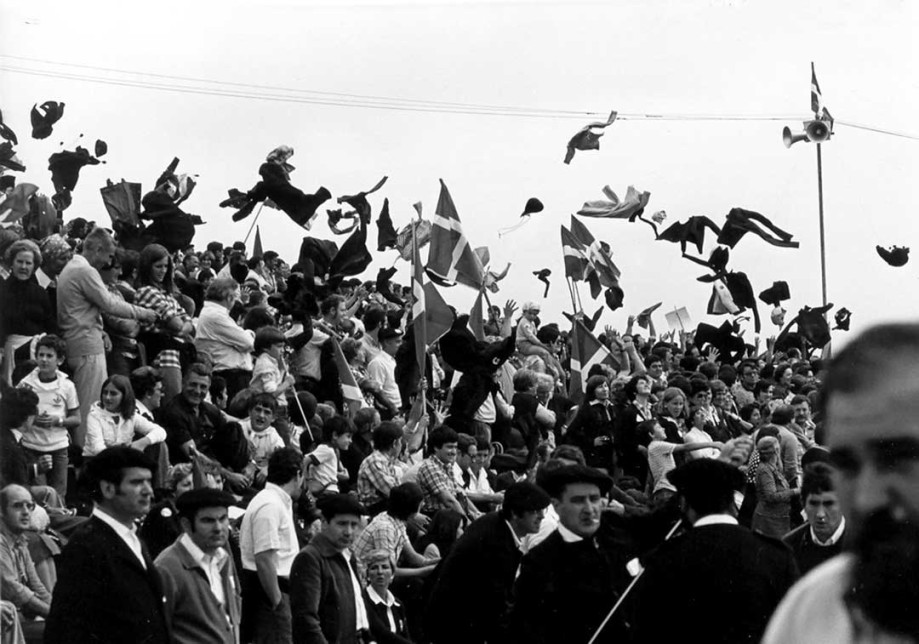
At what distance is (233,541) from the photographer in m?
9.21

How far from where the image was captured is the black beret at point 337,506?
8.00m

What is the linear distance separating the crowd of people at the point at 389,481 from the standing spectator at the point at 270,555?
0.05 ft

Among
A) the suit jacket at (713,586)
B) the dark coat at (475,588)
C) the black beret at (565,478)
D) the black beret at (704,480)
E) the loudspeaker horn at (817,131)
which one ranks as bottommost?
the dark coat at (475,588)

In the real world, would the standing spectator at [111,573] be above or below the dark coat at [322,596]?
above

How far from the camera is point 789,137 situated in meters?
5.86

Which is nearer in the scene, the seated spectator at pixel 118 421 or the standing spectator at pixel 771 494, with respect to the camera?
the seated spectator at pixel 118 421

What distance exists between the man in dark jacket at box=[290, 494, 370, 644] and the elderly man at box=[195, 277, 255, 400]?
399cm

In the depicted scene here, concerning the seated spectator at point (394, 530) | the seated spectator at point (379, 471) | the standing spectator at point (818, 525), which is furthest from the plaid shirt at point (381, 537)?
the standing spectator at point (818, 525)

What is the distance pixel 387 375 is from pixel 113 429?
4.89m

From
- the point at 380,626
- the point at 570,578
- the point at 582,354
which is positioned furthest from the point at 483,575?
the point at 582,354

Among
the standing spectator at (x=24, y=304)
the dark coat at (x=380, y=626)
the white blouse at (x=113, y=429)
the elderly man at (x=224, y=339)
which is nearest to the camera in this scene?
the dark coat at (x=380, y=626)

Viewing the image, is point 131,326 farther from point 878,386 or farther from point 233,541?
point 878,386

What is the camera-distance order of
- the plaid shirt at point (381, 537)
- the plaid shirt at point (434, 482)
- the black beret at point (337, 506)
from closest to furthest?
the black beret at point (337, 506) → the plaid shirt at point (381, 537) → the plaid shirt at point (434, 482)

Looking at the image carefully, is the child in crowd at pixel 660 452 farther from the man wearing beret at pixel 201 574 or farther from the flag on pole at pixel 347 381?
the man wearing beret at pixel 201 574
